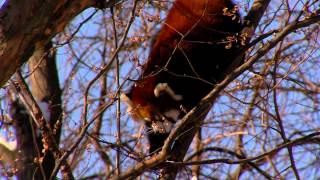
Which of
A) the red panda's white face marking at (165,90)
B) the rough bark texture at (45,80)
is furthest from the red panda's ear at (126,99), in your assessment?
the rough bark texture at (45,80)

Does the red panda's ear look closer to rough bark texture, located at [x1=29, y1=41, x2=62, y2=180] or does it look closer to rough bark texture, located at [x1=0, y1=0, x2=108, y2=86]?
rough bark texture, located at [x1=29, y1=41, x2=62, y2=180]

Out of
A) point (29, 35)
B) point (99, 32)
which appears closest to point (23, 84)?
point (29, 35)

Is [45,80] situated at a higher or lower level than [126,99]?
higher

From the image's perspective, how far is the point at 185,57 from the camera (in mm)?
4230

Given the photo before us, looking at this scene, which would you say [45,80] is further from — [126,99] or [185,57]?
[185,57]

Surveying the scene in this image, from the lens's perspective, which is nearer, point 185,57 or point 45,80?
point 185,57

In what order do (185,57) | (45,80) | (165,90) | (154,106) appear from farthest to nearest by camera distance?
(45,80) < (154,106) < (165,90) < (185,57)

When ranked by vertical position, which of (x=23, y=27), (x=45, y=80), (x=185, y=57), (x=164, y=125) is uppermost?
(x=45, y=80)

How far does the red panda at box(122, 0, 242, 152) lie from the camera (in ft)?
14.0

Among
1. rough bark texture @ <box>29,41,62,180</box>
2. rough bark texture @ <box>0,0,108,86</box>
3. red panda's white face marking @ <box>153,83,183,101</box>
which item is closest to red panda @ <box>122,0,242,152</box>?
red panda's white face marking @ <box>153,83,183,101</box>

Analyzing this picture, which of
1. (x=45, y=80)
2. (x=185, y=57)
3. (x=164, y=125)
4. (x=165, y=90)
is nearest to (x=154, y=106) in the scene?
(x=165, y=90)

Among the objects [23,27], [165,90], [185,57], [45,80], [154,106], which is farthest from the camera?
[45,80]

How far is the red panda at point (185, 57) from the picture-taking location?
14.0ft

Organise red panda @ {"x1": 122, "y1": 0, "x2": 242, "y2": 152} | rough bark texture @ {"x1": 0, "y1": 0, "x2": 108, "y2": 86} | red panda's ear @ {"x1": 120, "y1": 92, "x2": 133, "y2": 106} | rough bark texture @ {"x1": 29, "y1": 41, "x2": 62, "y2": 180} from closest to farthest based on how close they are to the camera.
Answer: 1. rough bark texture @ {"x1": 0, "y1": 0, "x2": 108, "y2": 86}
2. red panda @ {"x1": 122, "y1": 0, "x2": 242, "y2": 152}
3. red panda's ear @ {"x1": 120, "y1": 92, "x2": 133, "y2": 106}
4. rough bark texture @ {"x1": 29, "y1": 41, "x2": 62, "y2": 180}
